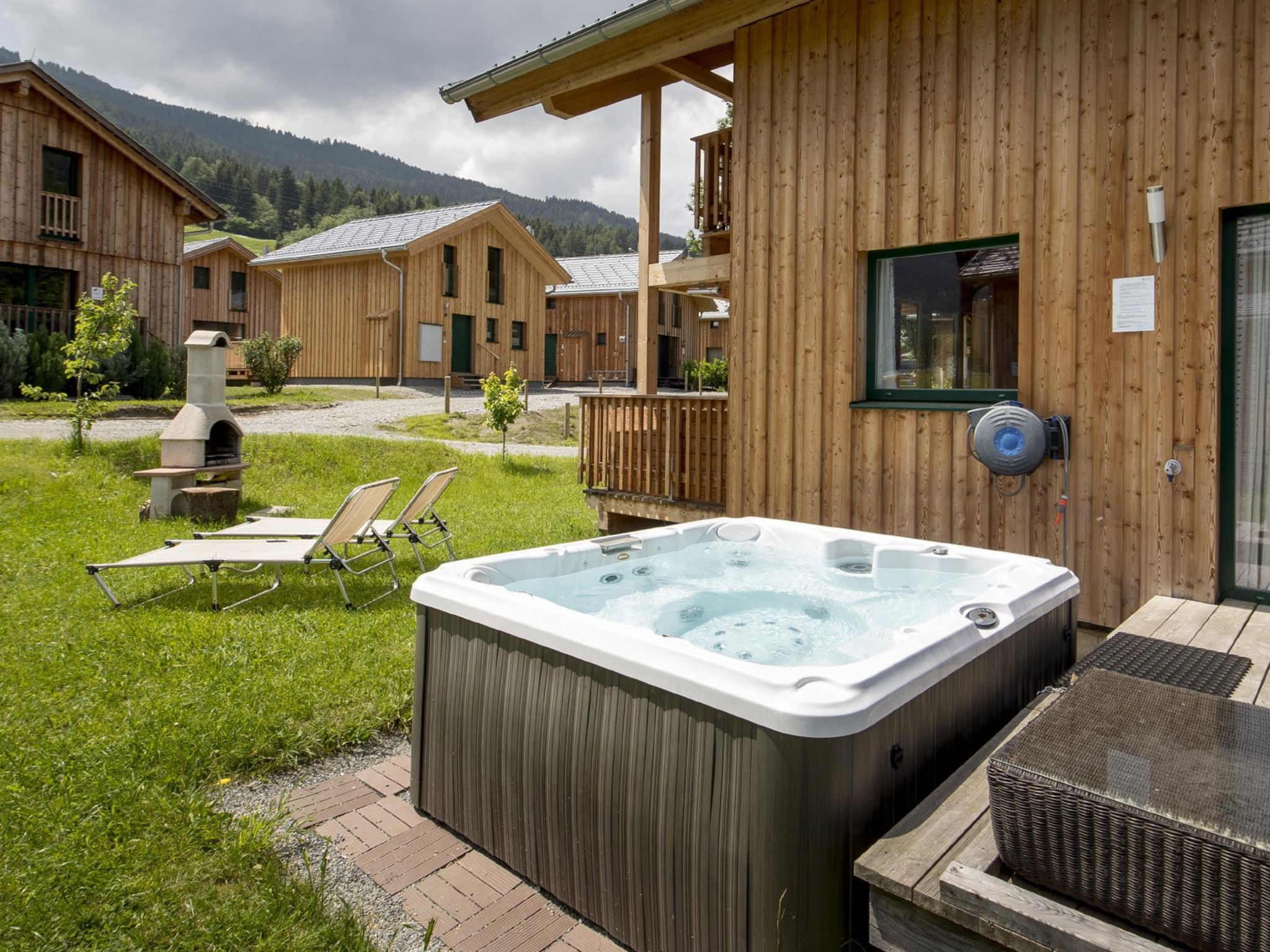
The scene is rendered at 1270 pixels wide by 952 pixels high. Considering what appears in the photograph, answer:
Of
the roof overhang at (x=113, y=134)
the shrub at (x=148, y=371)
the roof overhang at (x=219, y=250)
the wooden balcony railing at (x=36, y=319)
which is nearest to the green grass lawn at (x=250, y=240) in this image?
the roof overhang at (x=219, y=250)

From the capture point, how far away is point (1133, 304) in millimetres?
4352

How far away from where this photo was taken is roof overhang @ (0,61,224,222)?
15562 mm

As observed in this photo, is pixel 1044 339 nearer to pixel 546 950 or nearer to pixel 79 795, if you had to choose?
pixel 546 950

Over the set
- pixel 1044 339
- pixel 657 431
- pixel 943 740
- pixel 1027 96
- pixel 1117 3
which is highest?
pixel 1117 3

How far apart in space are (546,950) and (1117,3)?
5050 mm

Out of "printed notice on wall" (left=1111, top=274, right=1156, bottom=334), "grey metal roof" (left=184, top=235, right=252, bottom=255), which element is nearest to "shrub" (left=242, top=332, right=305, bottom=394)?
"grey metal roof" (left=184, top=235, right=252, bottom=255)

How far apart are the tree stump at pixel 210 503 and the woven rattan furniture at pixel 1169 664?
7.16 meters

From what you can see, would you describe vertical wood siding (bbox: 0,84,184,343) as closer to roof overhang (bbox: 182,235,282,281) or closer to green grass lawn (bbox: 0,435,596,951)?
roof overhang (bbox: 182,235,282,281)

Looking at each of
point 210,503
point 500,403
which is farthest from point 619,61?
point 500,403

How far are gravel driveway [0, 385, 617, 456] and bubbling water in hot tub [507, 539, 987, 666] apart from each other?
15.1ft

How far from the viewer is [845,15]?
5.48m

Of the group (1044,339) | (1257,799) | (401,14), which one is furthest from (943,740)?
(401,14)

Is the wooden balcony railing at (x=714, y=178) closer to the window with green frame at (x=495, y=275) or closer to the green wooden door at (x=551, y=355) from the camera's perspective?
the window with green frame at (x=495, y=275)

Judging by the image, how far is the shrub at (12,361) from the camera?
13711 mm
